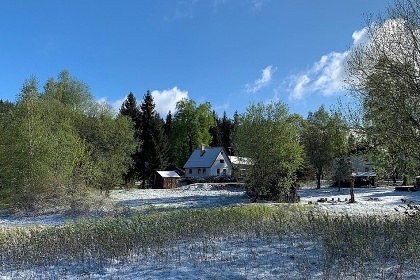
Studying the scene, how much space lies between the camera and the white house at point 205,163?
6359 centimetres

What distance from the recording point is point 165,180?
49.0 m

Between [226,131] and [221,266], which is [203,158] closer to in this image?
[226,131]

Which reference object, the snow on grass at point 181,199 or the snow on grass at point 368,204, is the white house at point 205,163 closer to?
the snow on grass at point 181,199

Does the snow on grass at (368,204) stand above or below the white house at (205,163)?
below

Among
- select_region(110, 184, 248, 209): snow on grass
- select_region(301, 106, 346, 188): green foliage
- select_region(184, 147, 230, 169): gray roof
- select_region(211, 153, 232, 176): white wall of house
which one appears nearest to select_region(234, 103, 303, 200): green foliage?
select_region(110, 184, 248, 209): snow on grass

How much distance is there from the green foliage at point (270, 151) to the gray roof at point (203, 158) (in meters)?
31.7

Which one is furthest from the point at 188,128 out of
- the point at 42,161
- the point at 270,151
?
the point at 42,161

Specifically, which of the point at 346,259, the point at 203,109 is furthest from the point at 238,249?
the point at 203,109

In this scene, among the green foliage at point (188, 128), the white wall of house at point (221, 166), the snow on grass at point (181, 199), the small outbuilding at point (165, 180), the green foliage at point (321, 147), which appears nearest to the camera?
the snow on grass at point (181, 199)

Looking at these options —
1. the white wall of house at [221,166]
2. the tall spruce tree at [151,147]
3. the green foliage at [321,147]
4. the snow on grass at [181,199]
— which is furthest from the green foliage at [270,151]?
the white wall of house at [221,166]

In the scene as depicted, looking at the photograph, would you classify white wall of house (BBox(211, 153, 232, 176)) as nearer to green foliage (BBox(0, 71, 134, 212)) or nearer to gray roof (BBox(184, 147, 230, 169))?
gray roof (BBox(184, 147, 230, 169))

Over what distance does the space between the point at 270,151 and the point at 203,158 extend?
35.5m

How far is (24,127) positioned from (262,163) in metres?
17.5

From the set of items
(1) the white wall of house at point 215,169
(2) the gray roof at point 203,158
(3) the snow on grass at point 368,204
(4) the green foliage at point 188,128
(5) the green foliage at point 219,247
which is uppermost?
(4) the green foliage at point 188,128
